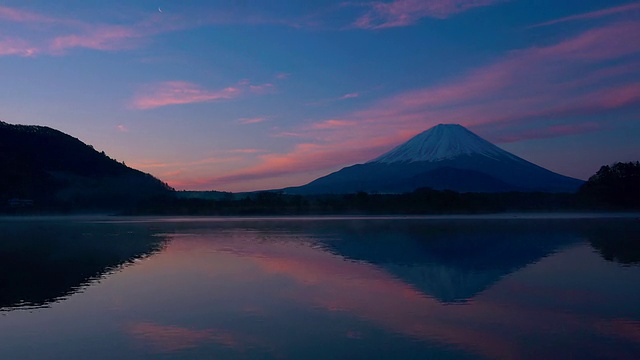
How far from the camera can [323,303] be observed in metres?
9.77

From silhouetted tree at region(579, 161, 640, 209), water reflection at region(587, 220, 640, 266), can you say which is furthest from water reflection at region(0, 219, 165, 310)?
silhouetted tree at region(579, 161, 640, 209)

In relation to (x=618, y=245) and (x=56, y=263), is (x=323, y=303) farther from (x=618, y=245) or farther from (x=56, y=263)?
(x=618, y=245)

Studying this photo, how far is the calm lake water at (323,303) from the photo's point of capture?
281 inches

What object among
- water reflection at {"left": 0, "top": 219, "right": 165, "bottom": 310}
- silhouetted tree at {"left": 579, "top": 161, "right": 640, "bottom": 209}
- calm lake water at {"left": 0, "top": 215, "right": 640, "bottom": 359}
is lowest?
calm lake water at {"left": 0, "top": 215, "right": 640, "bottom": 359}

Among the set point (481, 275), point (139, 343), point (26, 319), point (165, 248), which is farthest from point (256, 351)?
point (165, 248)

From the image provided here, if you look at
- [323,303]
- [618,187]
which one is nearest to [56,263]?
[323,303]

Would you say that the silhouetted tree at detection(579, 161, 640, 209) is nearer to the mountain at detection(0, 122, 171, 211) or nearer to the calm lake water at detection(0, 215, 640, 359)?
the calm lake water at detection(0, 215, 640, 359)

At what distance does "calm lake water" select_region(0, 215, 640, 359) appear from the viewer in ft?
23.4

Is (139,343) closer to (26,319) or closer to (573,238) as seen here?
(26,319)

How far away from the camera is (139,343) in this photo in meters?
7.37

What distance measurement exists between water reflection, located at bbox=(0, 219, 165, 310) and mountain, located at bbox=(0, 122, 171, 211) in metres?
35.2

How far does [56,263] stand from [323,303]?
8311 mm

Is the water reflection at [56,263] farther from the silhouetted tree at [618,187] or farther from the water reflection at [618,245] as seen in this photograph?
the silhouetted tree at [618,187]

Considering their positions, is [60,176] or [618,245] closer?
[618,245]
